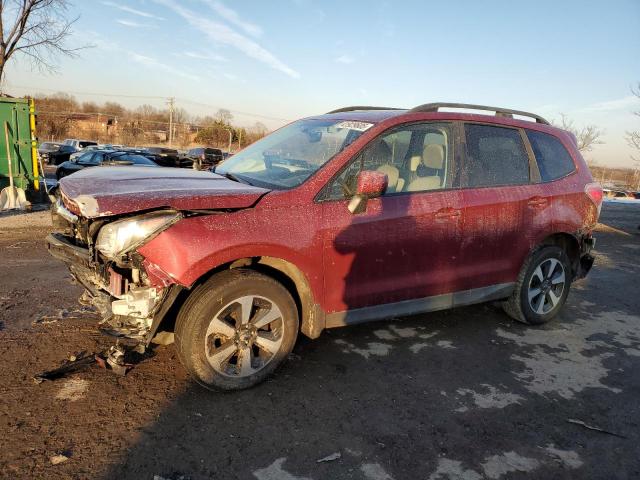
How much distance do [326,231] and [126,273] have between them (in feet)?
4.31

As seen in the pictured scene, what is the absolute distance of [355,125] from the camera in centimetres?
376

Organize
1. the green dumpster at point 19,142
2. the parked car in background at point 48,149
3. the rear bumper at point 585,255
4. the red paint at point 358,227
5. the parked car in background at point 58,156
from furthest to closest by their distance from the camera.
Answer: the parked car in background at point 58,156
the parked car in background at point 48,149
the green dumpster at point 19,142
the rear bumper at point 585,255
the red paint at point 358,227

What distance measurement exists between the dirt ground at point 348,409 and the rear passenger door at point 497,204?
718mm

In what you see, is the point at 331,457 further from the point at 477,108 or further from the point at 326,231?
the point at 477,108

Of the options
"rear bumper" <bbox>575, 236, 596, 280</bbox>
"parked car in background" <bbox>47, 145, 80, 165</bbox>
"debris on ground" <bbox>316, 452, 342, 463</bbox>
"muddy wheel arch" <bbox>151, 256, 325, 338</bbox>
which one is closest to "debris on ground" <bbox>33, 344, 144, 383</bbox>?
"muddy wheel arch" <bbox>151, 256, 325, 338</bbox>

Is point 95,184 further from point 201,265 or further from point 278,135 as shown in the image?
point 278,135

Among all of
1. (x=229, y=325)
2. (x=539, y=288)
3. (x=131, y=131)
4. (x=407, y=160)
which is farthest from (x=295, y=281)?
(x=131, y=131)

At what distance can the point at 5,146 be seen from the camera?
1096 cm

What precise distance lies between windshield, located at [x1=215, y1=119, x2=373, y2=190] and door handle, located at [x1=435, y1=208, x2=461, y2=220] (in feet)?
2.92

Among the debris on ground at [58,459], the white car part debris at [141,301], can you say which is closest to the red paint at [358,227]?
the white car part debris at [141,301]

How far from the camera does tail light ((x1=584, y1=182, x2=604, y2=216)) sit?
15.6 feet

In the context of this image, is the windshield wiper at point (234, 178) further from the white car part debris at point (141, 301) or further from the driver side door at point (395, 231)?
the white car part debris at point (141, 301)

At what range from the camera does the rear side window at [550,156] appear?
4.53 metres

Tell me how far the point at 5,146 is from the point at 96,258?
10.3 meters
